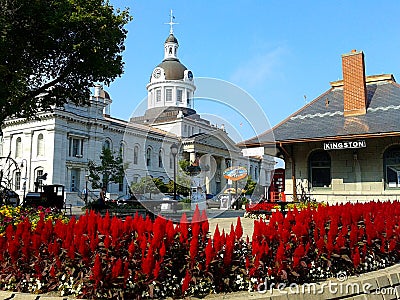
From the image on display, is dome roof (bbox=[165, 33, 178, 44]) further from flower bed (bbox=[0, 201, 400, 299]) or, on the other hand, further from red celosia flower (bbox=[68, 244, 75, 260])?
red celosia flower (bbox=[68, 244, 75, 260])

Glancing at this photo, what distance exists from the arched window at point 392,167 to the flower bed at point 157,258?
43.9 feet

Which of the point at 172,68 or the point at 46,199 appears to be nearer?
the point at 46,199

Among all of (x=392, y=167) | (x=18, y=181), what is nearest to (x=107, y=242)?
(x=392, y=167)

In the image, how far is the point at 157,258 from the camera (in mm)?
4855

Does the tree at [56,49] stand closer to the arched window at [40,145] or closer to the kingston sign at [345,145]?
the kingston sign at [345,145]

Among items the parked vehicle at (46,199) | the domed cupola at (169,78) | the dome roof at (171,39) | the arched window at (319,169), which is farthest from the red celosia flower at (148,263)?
the dome roof at (171,39)

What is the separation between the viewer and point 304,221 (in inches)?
257

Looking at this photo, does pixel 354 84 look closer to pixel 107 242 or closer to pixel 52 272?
pixel 107 242

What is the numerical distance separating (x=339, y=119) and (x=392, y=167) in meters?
3.61

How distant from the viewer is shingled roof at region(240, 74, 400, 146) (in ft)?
59.0

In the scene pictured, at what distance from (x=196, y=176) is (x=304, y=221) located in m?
5.74

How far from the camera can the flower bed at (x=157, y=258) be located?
465 cm

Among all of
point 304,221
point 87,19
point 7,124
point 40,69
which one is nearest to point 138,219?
point 304,221

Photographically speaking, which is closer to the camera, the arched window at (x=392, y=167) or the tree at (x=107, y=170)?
the arched window at (x=392, y=167)
